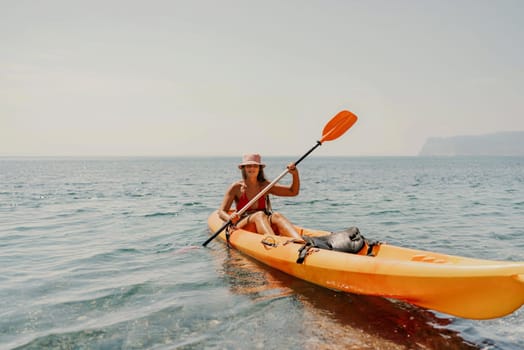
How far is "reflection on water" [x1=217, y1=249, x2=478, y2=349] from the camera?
144 inches

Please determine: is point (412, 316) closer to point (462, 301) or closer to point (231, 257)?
point (462, 301)

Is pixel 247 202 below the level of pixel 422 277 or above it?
above

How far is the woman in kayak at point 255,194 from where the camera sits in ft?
20.9

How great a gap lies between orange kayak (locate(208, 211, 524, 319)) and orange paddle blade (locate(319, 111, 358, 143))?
7.83ft

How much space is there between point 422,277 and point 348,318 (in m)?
0.97

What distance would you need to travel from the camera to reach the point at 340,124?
23.2ft

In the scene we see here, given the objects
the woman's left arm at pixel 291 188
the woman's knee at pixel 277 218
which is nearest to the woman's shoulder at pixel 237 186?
the woman's left arm at pixel 291 188

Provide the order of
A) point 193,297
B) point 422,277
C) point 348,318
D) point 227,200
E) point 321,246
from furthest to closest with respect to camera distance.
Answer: point 227,200, point 321,246, point 193,297, point 348,318, point 422,277

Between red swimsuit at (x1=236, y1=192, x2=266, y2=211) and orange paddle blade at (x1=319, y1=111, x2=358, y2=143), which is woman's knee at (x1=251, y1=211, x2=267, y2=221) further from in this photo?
orange paddle blade at (x1=319, y1=111, x2=358, y2=143)

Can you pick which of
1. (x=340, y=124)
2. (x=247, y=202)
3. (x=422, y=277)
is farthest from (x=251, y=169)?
(x=422, y=277)

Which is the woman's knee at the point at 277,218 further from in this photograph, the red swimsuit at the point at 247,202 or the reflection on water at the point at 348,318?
the reflection on water at the point at 348,318

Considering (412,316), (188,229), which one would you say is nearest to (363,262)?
(412,316)

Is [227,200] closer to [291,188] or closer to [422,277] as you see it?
[291,188]

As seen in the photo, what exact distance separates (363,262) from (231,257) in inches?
117
